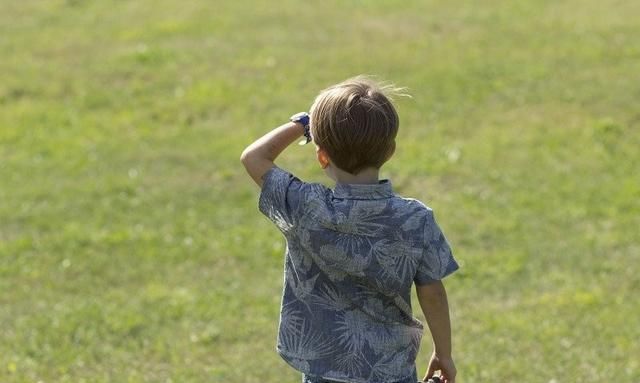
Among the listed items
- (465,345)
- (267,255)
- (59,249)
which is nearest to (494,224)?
(267,255)

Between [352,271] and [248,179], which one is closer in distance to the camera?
Result: [352,271]

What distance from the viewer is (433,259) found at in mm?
3824

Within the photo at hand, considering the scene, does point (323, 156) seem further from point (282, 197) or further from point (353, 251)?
point (353, 251)

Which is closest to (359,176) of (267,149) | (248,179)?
(267,149)

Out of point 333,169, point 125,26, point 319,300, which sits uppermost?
point 333,169

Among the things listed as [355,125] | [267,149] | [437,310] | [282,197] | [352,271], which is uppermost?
[355,125]

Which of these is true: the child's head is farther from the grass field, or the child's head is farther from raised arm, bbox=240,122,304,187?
the grass field

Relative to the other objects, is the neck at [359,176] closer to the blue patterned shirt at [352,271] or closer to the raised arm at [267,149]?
the blue patterned shirt at [352,271]

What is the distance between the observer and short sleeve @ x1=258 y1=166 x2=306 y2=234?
381 centimetres

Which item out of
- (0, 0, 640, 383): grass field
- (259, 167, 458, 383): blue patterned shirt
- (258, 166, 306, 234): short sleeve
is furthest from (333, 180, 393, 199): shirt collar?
(0, 0, 640, 383): grass field

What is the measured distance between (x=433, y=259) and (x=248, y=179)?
7.75m

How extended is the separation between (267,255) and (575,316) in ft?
8.69

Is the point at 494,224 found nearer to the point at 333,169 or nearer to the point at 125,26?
the point at 333,169

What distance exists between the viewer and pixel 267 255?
9734 millimetres
